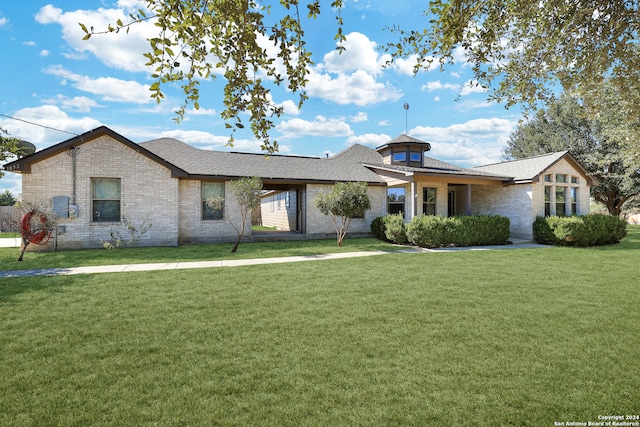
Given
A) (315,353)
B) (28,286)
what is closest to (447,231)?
(315,353)

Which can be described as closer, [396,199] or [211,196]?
[211,196]

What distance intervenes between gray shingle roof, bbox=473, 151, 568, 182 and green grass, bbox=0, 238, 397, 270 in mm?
9396

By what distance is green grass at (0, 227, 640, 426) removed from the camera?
2.78 meters

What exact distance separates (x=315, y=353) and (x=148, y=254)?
32.2 feet

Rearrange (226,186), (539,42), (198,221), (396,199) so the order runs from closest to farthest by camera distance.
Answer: (539,42) < (198,221) < (226,186) < (396,199)

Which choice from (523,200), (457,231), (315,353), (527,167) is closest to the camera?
(315,353)

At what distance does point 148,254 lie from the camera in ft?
37.3

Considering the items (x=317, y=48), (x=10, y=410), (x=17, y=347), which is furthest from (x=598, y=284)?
(x=17, y=347)

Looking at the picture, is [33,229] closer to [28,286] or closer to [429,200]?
[28,286]

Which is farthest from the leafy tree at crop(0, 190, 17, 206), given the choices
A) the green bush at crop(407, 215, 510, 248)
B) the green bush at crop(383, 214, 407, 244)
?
the green bush at crop(407, 215, 510, 248)

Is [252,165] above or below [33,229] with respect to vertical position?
above

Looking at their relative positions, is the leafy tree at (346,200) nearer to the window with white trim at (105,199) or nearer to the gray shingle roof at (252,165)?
the gray shingle roof at (252,165)

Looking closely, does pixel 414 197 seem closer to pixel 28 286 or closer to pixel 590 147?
pixel 28 286

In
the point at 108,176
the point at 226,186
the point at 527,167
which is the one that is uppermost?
the point at 527,167
